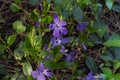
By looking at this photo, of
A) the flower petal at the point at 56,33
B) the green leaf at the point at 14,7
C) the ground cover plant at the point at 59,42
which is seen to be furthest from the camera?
the green leaf at the point at 14,7

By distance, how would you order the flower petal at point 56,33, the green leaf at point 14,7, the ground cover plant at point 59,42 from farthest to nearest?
the green leaf at point 14,7 → the flower petal at point 56,33 → the ground cover plant at point 59,42

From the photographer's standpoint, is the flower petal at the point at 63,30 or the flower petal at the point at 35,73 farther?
the flower petal at the point at 63,30

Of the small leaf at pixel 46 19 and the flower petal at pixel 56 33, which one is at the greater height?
the small leaf at pixel 46 19

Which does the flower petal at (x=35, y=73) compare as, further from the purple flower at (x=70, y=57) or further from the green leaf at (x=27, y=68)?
the purple flower at (x=70, y=57)

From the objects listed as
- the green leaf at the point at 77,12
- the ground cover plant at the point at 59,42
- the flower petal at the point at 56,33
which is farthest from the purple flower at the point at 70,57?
the green leaf at the point at 77,12

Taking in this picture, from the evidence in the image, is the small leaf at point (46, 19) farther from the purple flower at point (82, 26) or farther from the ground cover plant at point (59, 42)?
the purple flower at point (82, 26)

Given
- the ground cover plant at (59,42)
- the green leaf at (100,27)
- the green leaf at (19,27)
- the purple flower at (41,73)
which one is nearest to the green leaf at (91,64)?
the ground cover plant at (59,42)

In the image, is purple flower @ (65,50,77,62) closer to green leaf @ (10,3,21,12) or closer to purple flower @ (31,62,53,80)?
purple flower @ (31,62,53,80)

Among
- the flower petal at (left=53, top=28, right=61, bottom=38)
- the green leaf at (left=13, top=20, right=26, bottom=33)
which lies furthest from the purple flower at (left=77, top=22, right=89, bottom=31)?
the green leaf at (left=13, top=20, right=26, bottom=33)

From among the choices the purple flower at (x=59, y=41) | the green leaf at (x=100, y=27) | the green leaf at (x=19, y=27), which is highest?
the green leaf at (x=19, y=27)
